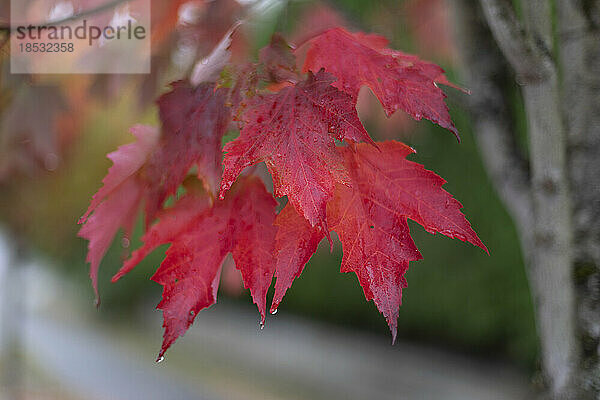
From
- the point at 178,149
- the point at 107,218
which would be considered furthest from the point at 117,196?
the point at 178,149

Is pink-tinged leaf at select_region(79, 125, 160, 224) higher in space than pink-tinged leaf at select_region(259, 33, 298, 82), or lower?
lower

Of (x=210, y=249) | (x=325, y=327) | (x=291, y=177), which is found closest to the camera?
(x=291, y=177)

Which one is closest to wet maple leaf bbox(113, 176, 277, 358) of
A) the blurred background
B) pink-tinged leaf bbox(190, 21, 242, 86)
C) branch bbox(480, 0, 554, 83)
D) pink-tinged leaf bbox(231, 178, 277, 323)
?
pink-tinged leaf bbox(231, 178, 277, 323)

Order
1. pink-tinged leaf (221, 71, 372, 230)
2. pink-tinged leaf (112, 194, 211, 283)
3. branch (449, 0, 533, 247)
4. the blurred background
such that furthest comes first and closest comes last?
the blurred background, branch (449, 0, 533, 247), pink-tinged leaf (112, 194, 211, 283), pink-tinged leaf (221, 71, 372, 230)

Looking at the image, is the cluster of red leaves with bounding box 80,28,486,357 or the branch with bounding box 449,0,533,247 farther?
the branch with bounding box 449,0,533,247

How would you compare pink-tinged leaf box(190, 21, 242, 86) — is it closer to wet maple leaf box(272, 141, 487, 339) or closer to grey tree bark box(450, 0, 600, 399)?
wet maple leaf box(272, 141, 487, 339)

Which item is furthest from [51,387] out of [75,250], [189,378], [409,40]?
[409,40]

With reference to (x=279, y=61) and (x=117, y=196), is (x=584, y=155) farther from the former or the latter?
(x=117, y=196)
